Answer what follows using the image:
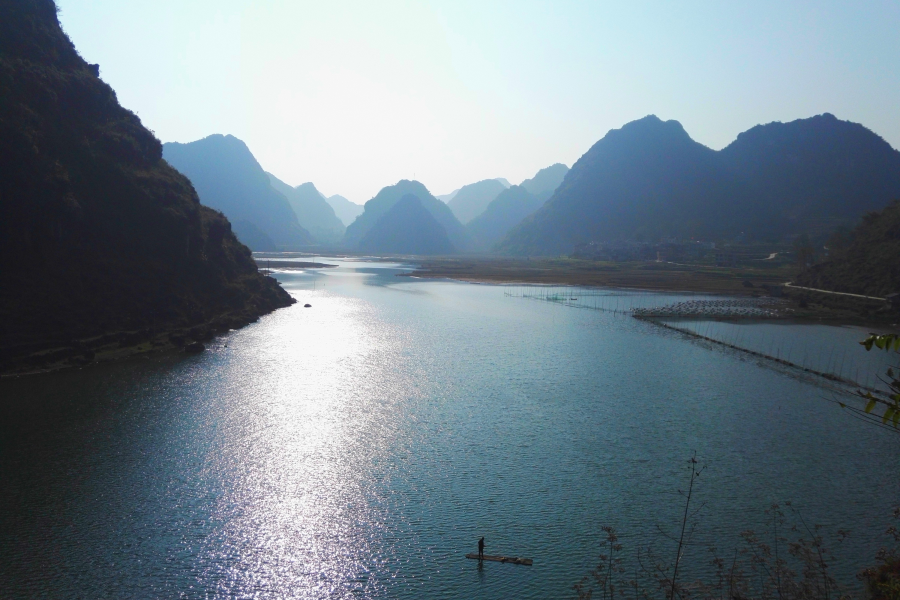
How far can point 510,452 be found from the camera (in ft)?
81.5

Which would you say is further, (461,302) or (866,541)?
(461,302)

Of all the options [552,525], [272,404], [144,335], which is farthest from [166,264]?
[552,525]

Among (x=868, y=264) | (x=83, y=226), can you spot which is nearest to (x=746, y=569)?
(x=83, y=226)

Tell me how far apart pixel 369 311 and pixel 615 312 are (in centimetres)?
3096

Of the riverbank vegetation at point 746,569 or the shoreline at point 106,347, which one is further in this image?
the shoreline at point 106,347

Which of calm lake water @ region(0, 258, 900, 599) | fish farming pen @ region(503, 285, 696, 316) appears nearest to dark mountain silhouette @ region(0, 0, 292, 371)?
calm lake water @ region(0, 258, 900, 599)

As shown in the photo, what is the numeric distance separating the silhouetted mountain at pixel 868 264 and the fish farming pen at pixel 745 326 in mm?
7934

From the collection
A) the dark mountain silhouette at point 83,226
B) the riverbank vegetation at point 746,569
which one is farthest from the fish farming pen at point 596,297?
the riverbank vegetation at point 746,569

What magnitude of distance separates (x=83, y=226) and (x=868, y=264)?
92.6 meters

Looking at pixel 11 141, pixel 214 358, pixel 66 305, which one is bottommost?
pixel 214 358

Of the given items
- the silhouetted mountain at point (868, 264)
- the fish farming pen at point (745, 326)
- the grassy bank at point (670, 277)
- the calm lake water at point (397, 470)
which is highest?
the silhouetted mountain at point (868, 264)

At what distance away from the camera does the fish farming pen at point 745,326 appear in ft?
137

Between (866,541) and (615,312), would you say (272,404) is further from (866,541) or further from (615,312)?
(615,312)

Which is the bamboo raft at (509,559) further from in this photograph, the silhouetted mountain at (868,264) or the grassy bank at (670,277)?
the grassy bank at (670,277)
